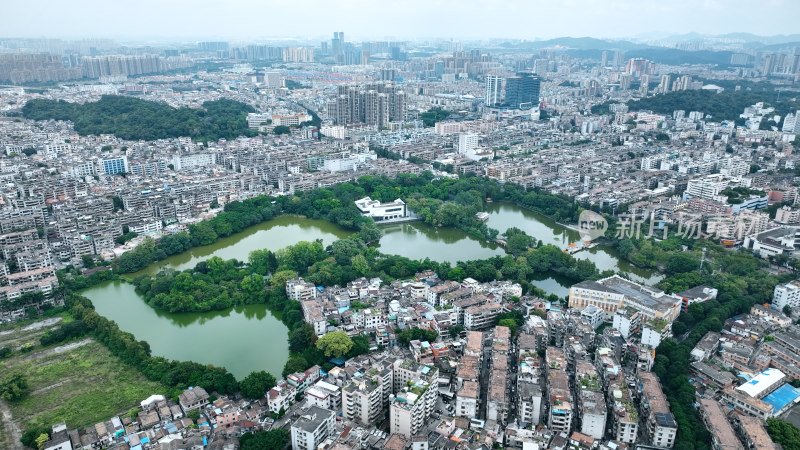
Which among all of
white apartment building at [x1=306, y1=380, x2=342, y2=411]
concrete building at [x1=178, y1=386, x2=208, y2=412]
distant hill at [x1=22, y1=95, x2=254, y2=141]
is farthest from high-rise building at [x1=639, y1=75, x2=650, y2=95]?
concrete building at [x1=178, y1=386, x2=208, y2=412]

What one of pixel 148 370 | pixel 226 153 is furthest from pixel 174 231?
pixel 226 153

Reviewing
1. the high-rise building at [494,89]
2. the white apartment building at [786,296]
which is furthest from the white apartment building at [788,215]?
the high-rise building at [494,89]

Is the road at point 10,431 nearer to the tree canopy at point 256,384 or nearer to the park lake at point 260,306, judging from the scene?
the park lake at point 260,306

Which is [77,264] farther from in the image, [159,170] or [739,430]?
[739,430]

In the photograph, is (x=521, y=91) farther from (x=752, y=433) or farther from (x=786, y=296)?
(x=752, y=433)

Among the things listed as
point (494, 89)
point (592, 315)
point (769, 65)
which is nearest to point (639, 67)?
point (769, 65)

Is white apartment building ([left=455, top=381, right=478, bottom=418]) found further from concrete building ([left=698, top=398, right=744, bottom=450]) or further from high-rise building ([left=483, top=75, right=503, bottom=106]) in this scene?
high-rise building ([left=483, top=75, right=503, bottom=106])
